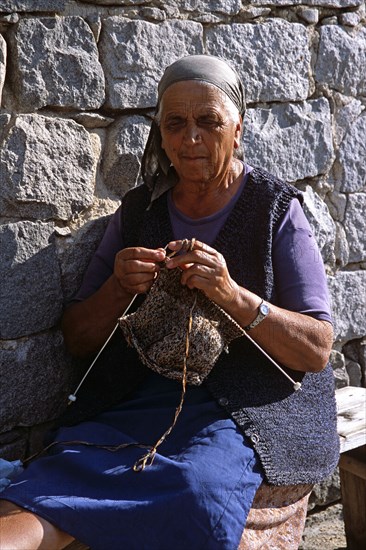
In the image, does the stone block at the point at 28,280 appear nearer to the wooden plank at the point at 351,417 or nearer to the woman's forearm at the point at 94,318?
the woman's forearm at the point at 94,318

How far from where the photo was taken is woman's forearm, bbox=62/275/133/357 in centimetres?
278

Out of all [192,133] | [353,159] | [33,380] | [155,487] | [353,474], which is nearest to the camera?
[155,487]

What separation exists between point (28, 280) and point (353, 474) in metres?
1.52

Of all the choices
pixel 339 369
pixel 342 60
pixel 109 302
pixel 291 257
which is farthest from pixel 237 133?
pixel 339 369

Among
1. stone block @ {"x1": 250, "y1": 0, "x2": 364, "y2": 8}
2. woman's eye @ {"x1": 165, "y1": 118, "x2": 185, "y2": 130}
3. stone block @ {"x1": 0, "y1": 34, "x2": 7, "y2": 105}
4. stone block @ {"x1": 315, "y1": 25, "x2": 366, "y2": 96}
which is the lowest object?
woman's eye @ {"x1": 165, "y1": 118, "x2": 185, "y2": 130}

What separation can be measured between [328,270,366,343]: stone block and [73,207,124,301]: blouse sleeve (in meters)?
1.14

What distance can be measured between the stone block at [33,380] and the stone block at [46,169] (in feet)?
1.36

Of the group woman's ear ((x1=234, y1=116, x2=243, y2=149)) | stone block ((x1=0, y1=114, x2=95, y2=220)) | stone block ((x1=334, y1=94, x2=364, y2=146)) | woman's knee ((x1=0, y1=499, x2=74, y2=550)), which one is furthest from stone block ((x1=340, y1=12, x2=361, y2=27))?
woman's knee ((x1=0, y1=499, x2=74, y2=550))

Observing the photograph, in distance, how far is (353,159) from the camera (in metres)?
3.81

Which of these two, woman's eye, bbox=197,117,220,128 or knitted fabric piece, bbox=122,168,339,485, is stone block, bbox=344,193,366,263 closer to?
knitted fabric piece, bbox=122,168,339,485

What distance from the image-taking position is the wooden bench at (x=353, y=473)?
347 cm

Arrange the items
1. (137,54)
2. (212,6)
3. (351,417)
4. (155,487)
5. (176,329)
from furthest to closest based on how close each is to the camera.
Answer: (351,417) < (212,6) < (137,54) < (176,329) < (155,487)

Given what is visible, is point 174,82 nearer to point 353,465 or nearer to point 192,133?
point 192,133

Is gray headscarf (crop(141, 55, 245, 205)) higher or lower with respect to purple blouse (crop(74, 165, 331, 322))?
higher
